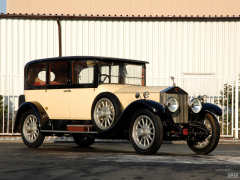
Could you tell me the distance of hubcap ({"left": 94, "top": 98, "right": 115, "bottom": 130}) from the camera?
8216mm

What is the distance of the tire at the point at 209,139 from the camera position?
8.04 metres

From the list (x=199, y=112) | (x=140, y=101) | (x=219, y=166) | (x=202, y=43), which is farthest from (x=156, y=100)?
(x=202, y=43)

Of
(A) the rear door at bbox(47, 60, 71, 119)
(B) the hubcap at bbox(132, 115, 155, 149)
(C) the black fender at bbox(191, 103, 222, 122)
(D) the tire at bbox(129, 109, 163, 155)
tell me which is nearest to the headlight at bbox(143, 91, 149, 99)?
(D) the tire at bbox(129, 109, 163, 155)

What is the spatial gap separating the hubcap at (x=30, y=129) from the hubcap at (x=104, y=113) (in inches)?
75.9

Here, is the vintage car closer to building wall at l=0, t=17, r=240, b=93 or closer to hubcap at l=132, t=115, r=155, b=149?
hubcap at l=132, t=115, r=155, b=149

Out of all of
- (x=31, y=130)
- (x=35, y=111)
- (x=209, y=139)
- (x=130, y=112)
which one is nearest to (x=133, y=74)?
(x=130, y=112)

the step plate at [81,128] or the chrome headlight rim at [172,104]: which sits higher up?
the chrome headlight rim at [172,104]

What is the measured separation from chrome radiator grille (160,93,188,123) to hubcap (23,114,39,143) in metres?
3.30

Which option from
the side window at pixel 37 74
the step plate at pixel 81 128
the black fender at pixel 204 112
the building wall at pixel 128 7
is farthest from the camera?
the building wall at pixel 128 7

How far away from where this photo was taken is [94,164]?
20.4 ft

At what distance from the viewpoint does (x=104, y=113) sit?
8250 mm

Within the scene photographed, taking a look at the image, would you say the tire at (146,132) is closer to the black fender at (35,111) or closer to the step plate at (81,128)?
the step plate at (81,128)

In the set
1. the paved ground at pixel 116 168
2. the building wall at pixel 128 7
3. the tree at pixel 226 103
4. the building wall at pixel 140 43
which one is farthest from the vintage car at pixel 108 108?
the building wall at pixel 128 7

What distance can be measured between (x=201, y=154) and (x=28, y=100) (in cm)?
432
